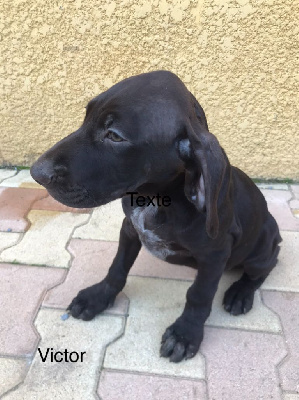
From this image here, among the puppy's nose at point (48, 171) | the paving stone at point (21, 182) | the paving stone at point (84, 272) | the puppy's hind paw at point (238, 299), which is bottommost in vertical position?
the paving stone at point (21, 182)

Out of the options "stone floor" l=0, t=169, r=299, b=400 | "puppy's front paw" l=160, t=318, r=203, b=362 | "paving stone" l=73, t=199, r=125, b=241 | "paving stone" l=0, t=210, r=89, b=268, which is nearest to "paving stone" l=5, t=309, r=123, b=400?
"stone floor" l=0, t=169, r=299, b=400

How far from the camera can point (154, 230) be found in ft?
6.36

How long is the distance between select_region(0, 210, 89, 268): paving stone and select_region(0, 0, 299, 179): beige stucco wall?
1.02 m

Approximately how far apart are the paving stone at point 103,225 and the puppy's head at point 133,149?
1.33 m

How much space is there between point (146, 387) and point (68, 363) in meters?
0.42

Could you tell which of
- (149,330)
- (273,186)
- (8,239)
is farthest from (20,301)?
(273,186)

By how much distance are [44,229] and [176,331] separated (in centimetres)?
138

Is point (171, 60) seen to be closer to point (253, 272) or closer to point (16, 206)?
point (16, 206)

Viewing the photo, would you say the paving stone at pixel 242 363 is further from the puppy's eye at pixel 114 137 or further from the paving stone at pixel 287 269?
the puppy's eye at pixel 114 137

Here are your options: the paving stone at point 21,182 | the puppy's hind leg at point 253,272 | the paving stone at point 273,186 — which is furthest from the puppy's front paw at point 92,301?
the paving stone at point 273,186

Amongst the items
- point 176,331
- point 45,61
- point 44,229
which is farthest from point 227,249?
point 45,61

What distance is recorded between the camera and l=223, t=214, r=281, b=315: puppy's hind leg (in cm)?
228

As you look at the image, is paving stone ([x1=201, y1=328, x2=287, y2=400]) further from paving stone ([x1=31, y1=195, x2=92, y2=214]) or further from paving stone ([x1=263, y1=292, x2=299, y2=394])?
paving stone ([x1=31, y1=195, x2=92, y2=214])

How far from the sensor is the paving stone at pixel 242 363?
6.15ft
